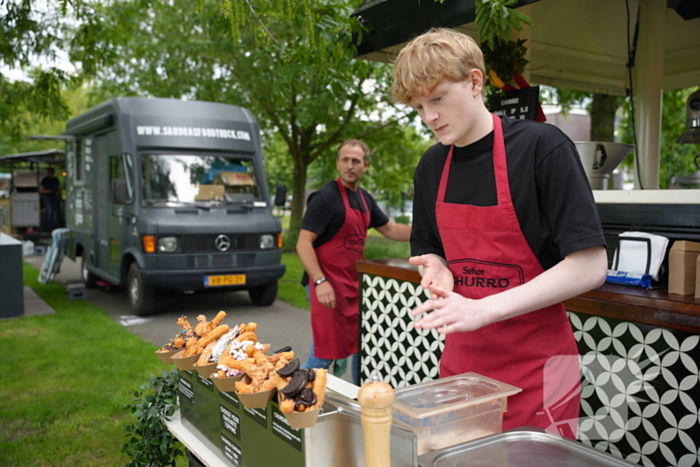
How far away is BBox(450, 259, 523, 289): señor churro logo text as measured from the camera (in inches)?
78.8

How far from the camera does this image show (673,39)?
6055 mm

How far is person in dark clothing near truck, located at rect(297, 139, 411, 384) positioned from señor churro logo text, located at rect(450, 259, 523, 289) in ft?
7.93

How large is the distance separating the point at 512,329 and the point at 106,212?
892 cm

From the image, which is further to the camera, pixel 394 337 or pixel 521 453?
pixel 394 337

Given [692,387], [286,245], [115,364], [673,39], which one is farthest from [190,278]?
[286,245]

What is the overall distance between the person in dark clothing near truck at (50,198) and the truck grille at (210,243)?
13.4 m

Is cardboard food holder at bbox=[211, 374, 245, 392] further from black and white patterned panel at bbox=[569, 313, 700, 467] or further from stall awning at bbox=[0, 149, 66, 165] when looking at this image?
stall awning at bbox=[0, 149, 66, 165]

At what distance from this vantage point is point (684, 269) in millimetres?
2766

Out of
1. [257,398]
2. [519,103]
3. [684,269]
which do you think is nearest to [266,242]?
[519,103]

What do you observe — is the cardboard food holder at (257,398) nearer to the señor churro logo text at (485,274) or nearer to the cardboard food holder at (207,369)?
the cardboard food holder at (207,369)

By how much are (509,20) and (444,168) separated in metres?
1.41

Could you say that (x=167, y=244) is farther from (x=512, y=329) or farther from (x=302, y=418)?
(x=302, y=418)

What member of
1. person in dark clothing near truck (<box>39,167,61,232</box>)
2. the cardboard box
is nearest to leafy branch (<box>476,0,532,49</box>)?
the cardboard box

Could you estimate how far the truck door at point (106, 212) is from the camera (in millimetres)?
9219
